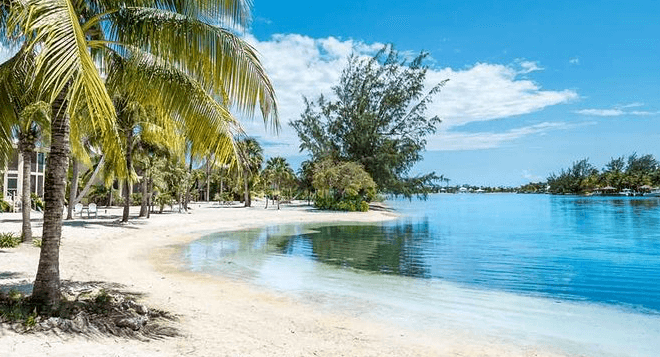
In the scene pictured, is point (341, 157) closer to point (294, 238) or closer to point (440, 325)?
point (294, 238)

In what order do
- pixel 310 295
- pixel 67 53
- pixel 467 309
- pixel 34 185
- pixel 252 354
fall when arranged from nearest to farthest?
pixel 67 53 → pixel 252 354 → pixel 467 309 → pixel 310 295 → pixel 34 185

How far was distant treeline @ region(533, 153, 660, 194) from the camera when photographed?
123 meters

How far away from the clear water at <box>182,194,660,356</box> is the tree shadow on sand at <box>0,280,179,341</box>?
4087 millimetres

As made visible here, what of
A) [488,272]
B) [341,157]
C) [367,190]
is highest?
[341,157]

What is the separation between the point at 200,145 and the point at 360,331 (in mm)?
4278

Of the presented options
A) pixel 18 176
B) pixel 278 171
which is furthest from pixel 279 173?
pixel 18 176

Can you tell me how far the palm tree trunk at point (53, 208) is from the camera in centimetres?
655

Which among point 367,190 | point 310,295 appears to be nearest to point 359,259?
point 310,295

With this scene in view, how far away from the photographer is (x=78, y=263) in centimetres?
1322

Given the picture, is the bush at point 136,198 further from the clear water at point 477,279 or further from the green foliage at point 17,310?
the green foliage at point 17,310

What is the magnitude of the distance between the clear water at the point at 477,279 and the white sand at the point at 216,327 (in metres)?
0.83

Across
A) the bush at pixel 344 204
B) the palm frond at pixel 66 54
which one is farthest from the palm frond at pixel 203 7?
the bush at pixel 344 204

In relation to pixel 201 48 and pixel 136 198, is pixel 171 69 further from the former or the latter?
pixel 136 198

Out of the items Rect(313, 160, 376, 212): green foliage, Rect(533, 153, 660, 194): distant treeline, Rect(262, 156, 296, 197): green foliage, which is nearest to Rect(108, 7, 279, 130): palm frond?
Rect(313, 160, 376, 212): green foliage
